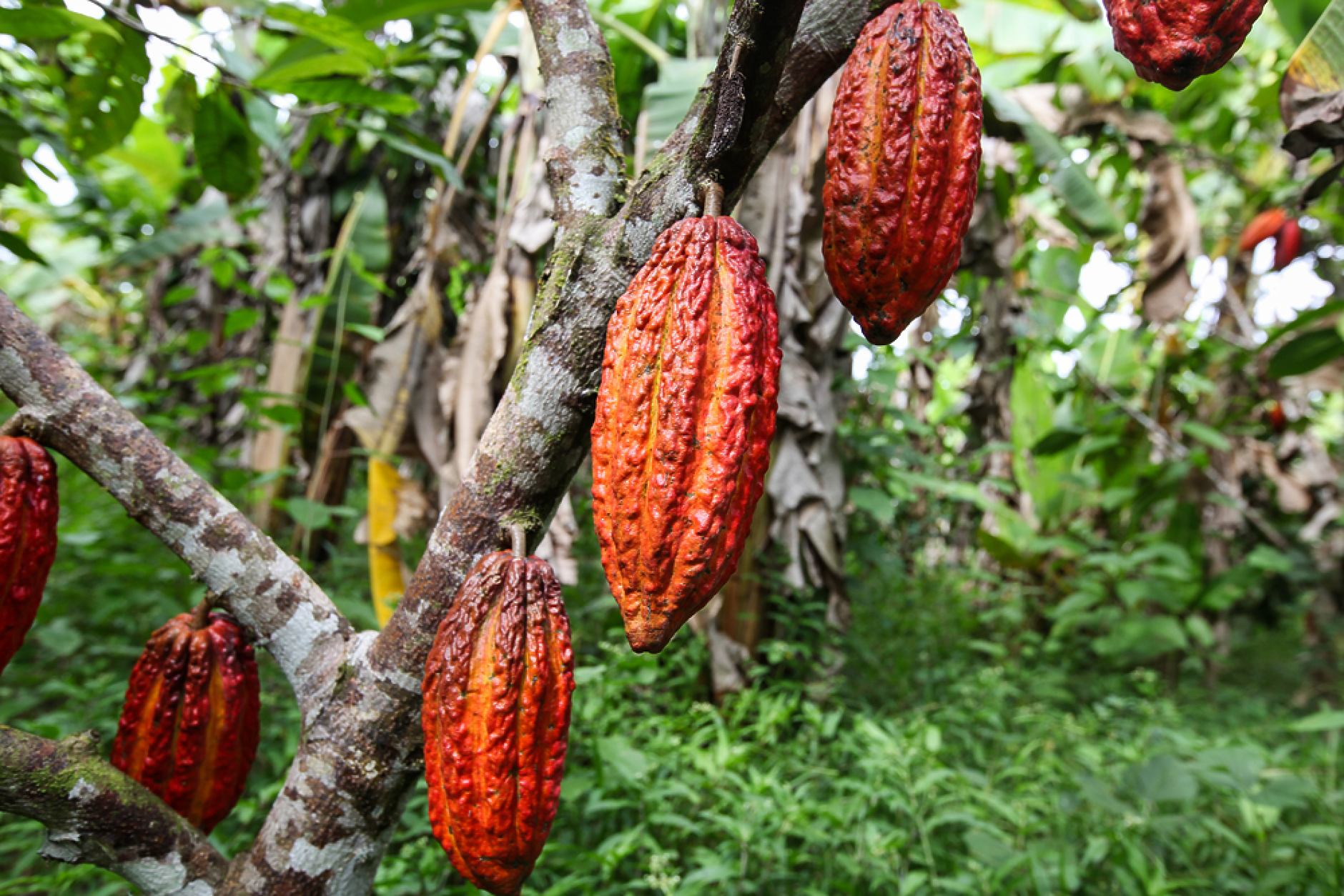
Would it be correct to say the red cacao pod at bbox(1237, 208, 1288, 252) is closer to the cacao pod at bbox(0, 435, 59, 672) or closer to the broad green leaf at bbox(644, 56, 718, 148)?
the broad green leaf at bbox(644, 56, 718, 148)

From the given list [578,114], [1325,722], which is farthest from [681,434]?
[1325,722]

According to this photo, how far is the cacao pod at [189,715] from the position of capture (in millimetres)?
859

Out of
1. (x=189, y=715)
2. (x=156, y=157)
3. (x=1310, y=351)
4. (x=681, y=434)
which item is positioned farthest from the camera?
(x=156, y=157)

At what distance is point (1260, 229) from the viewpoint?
3518 mm

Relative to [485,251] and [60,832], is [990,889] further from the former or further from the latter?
[485,251]

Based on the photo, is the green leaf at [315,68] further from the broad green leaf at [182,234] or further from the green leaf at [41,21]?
the broad green leaf at [182,234]

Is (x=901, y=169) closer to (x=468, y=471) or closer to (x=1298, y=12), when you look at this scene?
(x=468, y=471)

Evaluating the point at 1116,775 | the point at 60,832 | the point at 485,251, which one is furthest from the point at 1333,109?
the point at 485,251

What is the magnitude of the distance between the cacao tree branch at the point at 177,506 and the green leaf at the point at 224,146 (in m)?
0.82

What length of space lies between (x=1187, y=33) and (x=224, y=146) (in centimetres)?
156

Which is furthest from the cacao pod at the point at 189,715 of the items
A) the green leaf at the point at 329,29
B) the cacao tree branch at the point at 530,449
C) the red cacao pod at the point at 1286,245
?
the red cacao pod at the point at 1286,245

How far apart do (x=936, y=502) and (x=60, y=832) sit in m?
3.22

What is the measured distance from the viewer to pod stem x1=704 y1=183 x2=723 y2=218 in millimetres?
648

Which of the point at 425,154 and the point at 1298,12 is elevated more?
the point at 1298,12
